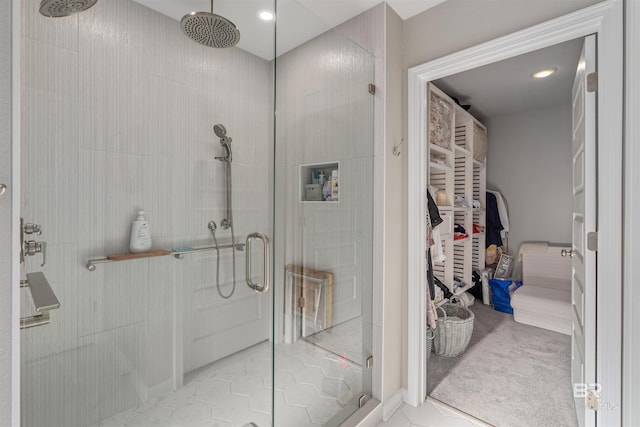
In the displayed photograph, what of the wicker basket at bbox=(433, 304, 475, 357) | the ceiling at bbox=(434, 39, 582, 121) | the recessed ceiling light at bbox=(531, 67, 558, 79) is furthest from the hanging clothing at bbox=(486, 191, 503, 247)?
the wicker basket at bbox=(433, 304, 475, 357)

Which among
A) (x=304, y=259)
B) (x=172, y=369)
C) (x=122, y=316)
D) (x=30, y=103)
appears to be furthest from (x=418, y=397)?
(x=30, y=103)

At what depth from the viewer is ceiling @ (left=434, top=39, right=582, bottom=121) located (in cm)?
255

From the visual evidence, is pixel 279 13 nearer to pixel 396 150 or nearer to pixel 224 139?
pixel 224 139

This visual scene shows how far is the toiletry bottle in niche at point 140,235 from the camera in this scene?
3.28 ft

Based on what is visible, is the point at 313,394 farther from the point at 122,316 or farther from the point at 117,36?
the point at 117,36

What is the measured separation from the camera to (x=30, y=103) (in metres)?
0.80

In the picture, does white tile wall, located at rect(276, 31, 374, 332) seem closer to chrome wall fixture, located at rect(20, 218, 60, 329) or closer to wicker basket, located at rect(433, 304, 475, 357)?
chrome wall fixture, located at rect(20, 218, 60, 329)

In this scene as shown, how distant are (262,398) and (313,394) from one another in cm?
36

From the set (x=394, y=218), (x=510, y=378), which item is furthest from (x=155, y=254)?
(x=510, y=378)

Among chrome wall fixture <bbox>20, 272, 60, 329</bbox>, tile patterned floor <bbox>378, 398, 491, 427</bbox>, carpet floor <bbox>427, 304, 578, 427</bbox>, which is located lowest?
tile patterned floor <bbox>378, 398, 491, 427</bbox>

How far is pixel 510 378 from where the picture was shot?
226cm

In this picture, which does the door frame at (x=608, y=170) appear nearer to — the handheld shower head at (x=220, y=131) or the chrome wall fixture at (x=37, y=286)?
the handheld shower head at (x=220, y=131)

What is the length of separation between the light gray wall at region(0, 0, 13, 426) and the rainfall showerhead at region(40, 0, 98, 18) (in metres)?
0.07


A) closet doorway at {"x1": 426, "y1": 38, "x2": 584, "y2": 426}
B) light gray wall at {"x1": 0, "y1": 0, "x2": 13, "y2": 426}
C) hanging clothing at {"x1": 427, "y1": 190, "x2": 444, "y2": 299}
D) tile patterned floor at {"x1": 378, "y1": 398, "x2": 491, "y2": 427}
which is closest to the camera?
light gray wall at {"x1": 0, "y1": 0, "x2": 13, "y2": 426}
